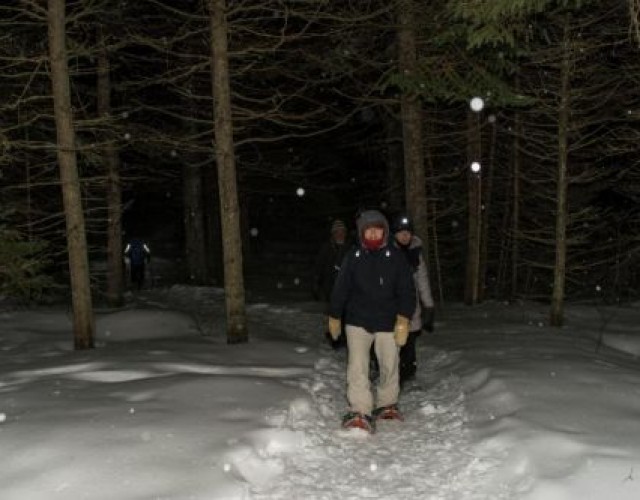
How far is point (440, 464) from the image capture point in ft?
20.1

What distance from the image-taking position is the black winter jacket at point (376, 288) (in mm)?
7387

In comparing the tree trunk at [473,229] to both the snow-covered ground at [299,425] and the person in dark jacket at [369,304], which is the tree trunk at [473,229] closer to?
the snow-covered ground at [299,425]

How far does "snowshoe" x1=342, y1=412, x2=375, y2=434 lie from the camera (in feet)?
23.2

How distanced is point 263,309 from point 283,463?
11.7 m

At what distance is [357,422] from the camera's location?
7.09m

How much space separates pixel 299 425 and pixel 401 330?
1478 mm

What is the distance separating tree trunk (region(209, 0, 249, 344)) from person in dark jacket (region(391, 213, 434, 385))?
2.99 m

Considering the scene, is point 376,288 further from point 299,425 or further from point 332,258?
point 332,258

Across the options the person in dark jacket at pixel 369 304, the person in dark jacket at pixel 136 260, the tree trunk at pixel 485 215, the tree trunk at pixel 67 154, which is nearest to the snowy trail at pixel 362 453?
the person in dark jacket at pixel 369 304

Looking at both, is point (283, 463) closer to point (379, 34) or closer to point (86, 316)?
point (86, 316)

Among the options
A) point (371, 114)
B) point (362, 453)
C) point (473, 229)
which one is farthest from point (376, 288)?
point (371, 114)

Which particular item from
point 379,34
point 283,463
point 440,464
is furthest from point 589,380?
point 379,34

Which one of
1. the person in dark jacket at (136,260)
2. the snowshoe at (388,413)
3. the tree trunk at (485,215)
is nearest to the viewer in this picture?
the snowshoe at (388,413)

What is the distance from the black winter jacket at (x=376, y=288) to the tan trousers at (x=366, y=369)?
13cm
